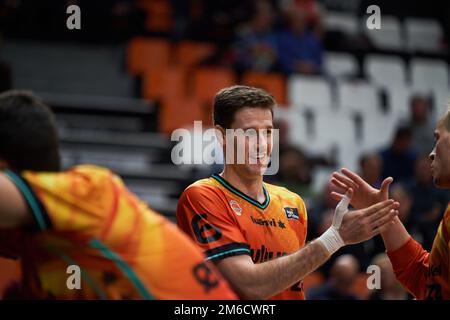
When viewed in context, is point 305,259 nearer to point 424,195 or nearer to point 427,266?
point 427,266

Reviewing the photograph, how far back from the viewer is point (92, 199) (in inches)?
116

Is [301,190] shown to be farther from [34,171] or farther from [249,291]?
[34,171]

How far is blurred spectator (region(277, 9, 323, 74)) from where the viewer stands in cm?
1214

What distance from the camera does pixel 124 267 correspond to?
3029 millimetres

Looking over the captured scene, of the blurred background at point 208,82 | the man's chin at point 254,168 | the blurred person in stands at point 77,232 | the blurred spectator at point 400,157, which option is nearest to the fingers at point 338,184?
the man's chin at point 254,168

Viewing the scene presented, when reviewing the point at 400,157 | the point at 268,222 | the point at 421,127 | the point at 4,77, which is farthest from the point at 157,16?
the point at 268,222

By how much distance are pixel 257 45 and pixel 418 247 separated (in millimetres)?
7951

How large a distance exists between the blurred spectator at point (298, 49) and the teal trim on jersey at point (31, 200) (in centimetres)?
940

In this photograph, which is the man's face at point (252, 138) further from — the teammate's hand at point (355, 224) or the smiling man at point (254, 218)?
the teammate's hand at point (355, 224)

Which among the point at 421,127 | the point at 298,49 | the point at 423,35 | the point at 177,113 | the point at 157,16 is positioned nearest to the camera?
the point at 177,113

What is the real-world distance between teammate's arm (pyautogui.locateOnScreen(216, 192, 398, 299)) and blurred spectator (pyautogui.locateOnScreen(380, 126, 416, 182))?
6.67 meters

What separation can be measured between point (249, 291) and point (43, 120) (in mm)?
1199

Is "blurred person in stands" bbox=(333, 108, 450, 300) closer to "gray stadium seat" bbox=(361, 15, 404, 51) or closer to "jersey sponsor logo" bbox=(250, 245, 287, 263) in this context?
"jersey sponsor logo" bbox=(250, 245, 287, 263)

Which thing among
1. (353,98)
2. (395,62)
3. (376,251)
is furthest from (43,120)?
(395,62)
